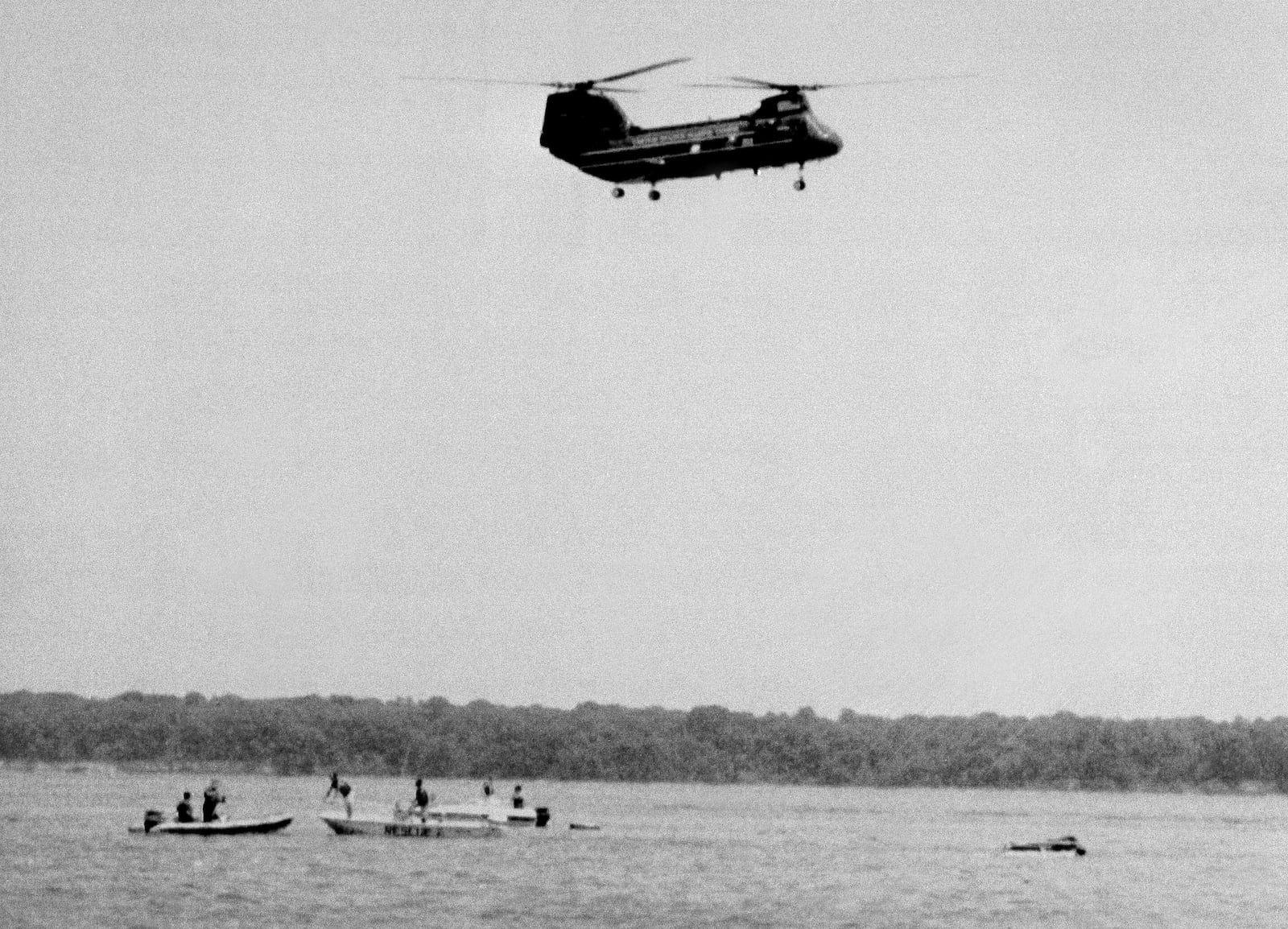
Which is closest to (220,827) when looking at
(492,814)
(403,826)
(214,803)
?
(214,803)

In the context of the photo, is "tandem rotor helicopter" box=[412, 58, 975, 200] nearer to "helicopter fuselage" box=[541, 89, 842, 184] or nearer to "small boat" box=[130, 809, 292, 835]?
"helicopter fuselage" box=[541, 89, 842, 184]

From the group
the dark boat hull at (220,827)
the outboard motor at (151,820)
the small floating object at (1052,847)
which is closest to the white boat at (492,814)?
the dark boat hull at (220,827)

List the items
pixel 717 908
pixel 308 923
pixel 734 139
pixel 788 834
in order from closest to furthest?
1. pixel 734 139
2. pixel 308 923
3. pixel 717 908
4. pixel 788 834

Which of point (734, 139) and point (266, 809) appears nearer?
point (734, 139)

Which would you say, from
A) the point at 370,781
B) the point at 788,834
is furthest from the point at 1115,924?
the point at 370,781

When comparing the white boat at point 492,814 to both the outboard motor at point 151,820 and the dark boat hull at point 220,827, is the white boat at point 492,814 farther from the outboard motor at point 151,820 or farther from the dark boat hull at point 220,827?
the outboard motor at point 151,820

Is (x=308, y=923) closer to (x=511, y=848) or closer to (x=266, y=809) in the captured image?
(x=511, y=848)
